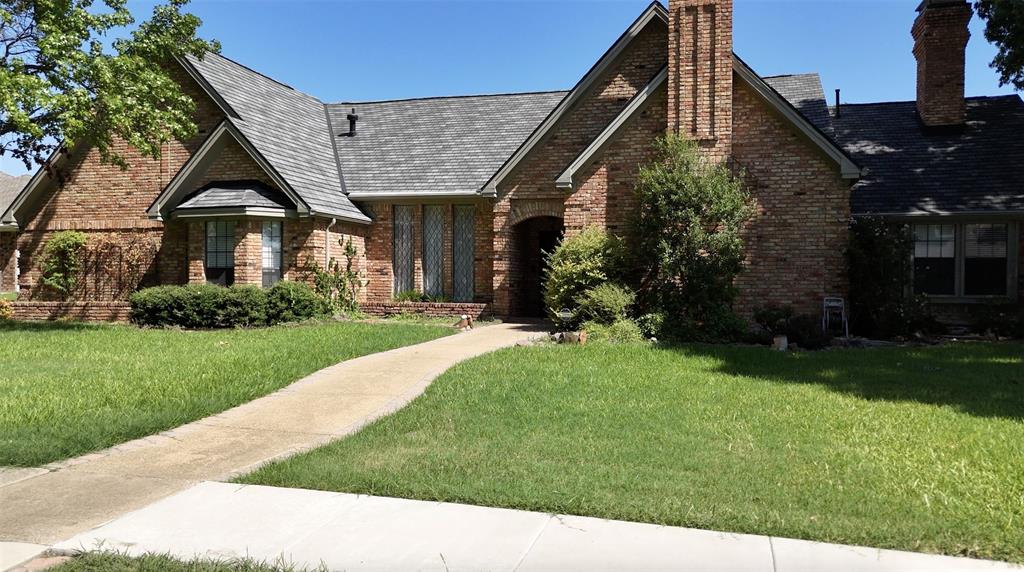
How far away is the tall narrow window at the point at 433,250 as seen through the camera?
19.8 meters

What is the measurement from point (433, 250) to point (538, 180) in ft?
14.0

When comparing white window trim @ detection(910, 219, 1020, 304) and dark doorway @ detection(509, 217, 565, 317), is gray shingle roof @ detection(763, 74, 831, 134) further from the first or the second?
dark doorway @ detection(509, 217, 565, 317)

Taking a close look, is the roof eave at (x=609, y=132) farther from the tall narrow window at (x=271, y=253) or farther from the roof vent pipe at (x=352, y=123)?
the roof vent pipe at (x=352, y=123)

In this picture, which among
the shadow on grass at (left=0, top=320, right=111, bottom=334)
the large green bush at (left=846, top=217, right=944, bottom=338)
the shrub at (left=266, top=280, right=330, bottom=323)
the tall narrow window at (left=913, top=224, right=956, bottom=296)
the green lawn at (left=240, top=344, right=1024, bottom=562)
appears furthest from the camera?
the shrub at (left=266, top=280, right=330, bottom=323)

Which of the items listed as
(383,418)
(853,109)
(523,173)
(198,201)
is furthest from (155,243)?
(853,109)

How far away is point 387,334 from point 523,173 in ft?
18.3

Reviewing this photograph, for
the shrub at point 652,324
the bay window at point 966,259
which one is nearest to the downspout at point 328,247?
the shrub at point 652,324

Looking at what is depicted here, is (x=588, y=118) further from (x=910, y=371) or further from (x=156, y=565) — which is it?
(x=156, y=565)

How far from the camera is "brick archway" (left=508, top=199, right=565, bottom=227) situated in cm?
1708

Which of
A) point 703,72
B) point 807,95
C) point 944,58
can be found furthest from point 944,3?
point 703,72

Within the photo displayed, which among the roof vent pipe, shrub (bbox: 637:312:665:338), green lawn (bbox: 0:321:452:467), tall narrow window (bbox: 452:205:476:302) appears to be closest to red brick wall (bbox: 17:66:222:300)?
green lawn (bbox: 0:321:452:467)

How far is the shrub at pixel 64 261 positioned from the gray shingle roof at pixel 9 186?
24.4m

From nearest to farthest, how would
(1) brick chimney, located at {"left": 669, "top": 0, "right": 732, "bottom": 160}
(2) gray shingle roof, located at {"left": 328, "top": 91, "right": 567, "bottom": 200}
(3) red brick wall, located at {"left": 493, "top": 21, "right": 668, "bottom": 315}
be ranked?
1. (1) brick chimney, located at {"left": 669, "top": 0, "right": 732, "bottom": 160}
2. (3) red brick wall, located at {"left": 493, "top": 21, "right": 668, "bottom": 315}
3. (2) gray shingle roof, located at {"left": 328, "top": 91, "right": 567, "bottom": 200}

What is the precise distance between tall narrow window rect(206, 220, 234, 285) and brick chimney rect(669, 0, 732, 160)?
37.3 ft
